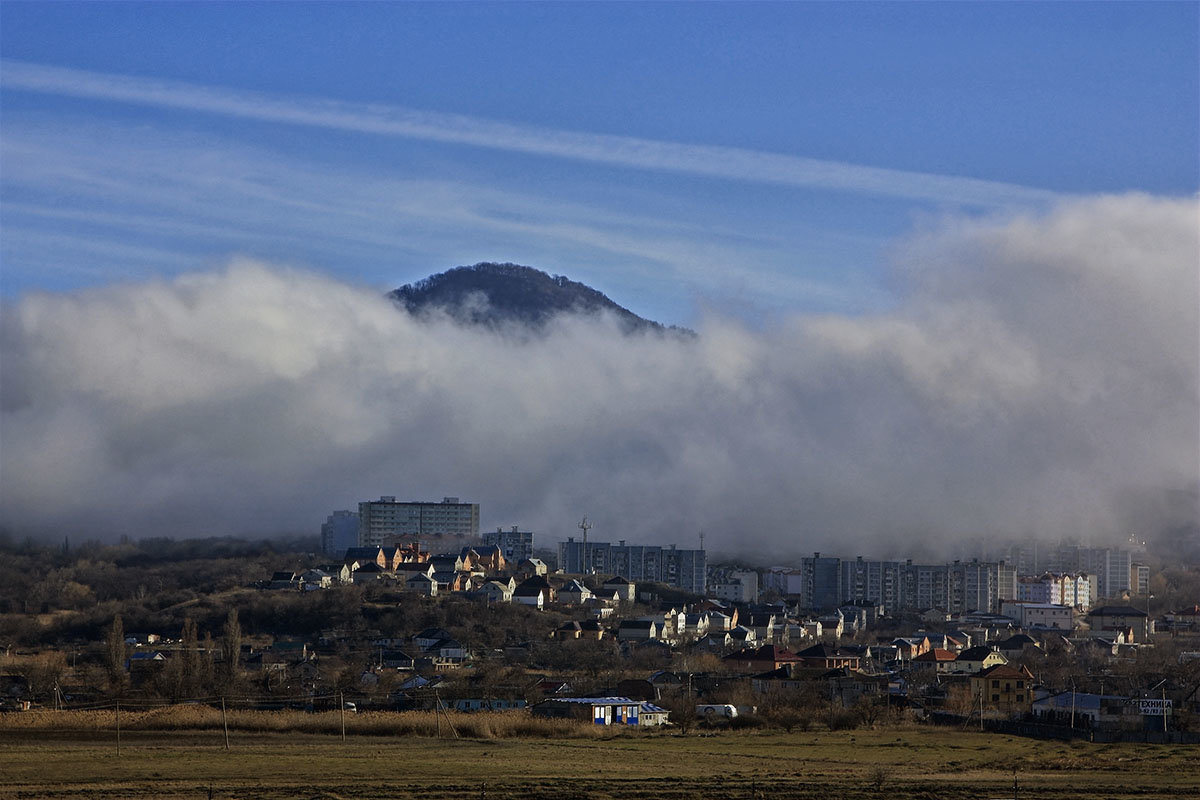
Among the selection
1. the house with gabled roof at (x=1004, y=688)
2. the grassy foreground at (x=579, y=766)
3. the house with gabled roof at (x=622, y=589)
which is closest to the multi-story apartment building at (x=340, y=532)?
the house with gabled roof at (x=622, y=589)

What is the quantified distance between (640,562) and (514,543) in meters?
15.3

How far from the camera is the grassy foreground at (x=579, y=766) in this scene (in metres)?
39.9

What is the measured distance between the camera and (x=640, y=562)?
7032 inches

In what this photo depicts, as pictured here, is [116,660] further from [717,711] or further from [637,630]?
[637,630]

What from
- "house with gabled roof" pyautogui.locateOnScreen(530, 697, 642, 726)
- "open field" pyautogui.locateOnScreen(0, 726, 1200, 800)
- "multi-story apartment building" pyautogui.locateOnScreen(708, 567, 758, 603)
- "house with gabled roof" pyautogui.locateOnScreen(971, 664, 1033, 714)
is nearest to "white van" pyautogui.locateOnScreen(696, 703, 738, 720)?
"house with gabled roof" pyautogui.locateOnScreen(530, 697, 642, 726)

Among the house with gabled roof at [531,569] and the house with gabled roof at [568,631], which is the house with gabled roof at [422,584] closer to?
the house with gabled roof at [568,631]

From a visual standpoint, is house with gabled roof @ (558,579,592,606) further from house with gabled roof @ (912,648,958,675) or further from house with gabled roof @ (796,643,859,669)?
house with gabled roof @ (912,648,958,675)

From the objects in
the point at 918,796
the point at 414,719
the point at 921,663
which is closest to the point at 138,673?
the point at 414,719

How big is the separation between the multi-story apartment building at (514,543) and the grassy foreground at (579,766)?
118 m

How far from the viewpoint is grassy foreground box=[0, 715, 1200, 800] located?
131 feet

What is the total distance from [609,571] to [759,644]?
61.7m

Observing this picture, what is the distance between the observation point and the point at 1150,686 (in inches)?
3250

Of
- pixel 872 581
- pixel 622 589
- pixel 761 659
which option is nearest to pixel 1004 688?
pixel 761 659

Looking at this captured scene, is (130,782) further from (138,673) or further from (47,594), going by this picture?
(47,594)
